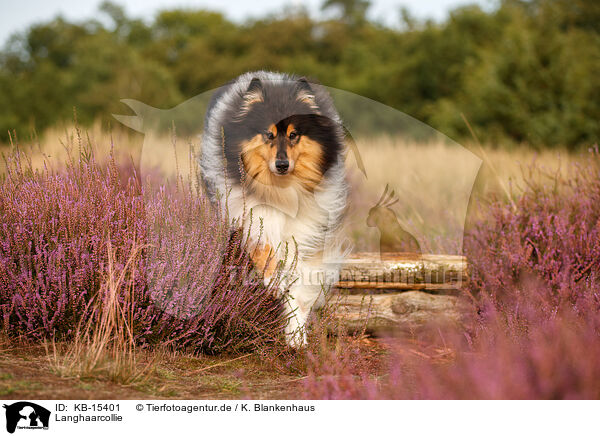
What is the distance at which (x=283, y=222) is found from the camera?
399 centimetres

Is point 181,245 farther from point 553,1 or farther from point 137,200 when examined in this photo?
point 553,1

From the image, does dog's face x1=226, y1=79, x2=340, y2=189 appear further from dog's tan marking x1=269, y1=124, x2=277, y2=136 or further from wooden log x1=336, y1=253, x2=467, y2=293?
wooden log x1=336, y1=253, x2=467, y2=293

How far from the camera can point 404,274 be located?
414 cm

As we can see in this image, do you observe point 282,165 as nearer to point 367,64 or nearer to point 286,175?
point 286,175

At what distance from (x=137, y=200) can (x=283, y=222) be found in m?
1.06

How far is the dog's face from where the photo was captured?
150 inches

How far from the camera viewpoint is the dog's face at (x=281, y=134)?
381 cm

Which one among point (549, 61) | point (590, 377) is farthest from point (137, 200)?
point (549, 61)

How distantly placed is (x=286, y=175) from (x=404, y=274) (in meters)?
1.17

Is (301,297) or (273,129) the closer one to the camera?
(273,129)

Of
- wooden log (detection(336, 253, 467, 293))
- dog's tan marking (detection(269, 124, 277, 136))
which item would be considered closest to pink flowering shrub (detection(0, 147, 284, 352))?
dog's tan marking (detection(269, 124, 277, 136))

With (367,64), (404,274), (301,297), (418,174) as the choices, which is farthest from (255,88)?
(367,64)
